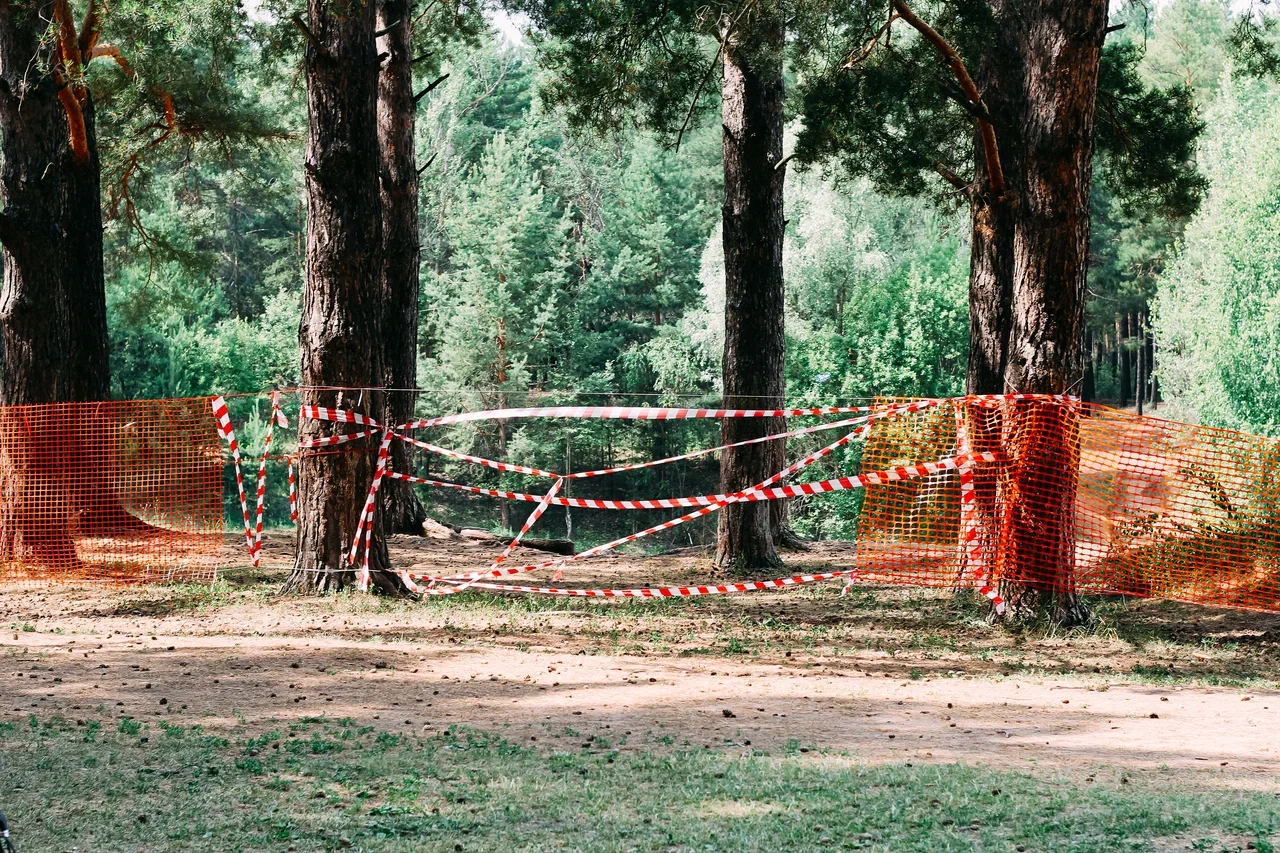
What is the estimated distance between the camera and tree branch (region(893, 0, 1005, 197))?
991 cm

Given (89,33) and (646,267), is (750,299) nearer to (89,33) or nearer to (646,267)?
(89,33)

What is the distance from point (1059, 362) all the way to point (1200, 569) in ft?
9.58

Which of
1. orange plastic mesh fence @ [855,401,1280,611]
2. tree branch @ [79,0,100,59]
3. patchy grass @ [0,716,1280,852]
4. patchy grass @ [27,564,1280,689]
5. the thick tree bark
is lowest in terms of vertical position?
patchy grass @ [27,564,1280,689]

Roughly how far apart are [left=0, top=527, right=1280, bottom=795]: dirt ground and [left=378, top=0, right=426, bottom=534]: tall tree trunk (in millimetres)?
4631

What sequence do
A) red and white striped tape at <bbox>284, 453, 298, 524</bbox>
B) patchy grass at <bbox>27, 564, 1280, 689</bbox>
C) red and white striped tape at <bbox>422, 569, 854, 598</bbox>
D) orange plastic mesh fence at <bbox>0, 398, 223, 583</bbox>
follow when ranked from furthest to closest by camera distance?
orange plastic mesh fence at <bbox>0, 398, 223, 583</bbox>
red and white striped tape at <bbox>284, 453, 298, 524</bbox>
red and white striped tape at <bbox>422, 569, 854, 598</bbox>
patchy grass at <bbox>27, 564, 1280, 689</bbox>

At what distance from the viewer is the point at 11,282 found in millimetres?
13023

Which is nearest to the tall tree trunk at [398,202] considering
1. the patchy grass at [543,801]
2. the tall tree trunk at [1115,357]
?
the patchy grass at [543,801]

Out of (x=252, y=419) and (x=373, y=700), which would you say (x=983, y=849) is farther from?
(x=252, y=419)

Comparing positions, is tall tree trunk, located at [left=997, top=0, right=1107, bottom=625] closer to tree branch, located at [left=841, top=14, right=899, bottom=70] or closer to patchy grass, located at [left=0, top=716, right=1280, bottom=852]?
tree branch, located at [left=841, top=14, right=899, bottom=70]

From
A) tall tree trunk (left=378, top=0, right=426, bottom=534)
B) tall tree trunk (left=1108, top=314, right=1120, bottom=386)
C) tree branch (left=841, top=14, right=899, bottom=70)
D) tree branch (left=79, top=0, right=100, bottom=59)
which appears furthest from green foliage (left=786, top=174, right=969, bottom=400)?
tree branch (left=841, top=14, right=899, bottom=70)

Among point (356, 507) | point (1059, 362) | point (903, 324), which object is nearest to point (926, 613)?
point (1059, 362)

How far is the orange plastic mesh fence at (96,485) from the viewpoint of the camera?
1194 cm

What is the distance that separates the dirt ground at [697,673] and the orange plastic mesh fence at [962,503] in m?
0.48

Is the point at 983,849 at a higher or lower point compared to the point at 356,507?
lower
